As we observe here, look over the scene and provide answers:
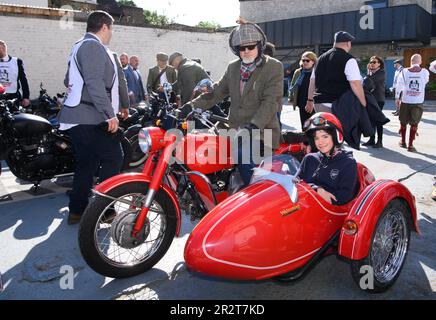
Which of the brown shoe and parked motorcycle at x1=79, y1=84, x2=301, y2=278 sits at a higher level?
parked motorcycle at x1=79, y1=84, x2=301, y2=278

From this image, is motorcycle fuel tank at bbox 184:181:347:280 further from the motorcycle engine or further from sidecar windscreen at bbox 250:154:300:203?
the motorcycle engine

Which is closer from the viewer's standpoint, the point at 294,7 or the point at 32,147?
the point at 32,147

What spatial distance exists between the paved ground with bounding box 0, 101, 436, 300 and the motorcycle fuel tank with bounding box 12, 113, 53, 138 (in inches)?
35.7

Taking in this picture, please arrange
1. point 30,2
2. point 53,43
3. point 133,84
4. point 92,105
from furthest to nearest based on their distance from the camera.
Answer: point 30,2
point 53,43
point 133,84
point 92,105

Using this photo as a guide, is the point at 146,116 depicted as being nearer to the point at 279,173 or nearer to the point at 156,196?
the point at 156,196

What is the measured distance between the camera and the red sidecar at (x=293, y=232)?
249 cm

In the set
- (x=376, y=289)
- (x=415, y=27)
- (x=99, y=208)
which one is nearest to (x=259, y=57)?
(x=99, y=208)

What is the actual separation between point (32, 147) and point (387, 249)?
13.9 feet

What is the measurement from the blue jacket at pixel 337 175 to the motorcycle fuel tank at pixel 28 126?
3.44 m

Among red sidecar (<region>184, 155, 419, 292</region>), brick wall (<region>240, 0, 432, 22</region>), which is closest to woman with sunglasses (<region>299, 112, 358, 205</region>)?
red sidecar (<region>184, 155, 419, 292</region>)

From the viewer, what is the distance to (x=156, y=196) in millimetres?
3203

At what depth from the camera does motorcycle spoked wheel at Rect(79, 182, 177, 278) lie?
302 cm

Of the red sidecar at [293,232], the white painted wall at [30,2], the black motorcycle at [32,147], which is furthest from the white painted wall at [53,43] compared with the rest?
the red sidecar at [293,232]

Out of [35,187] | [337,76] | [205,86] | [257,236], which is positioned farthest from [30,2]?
[257,236]
